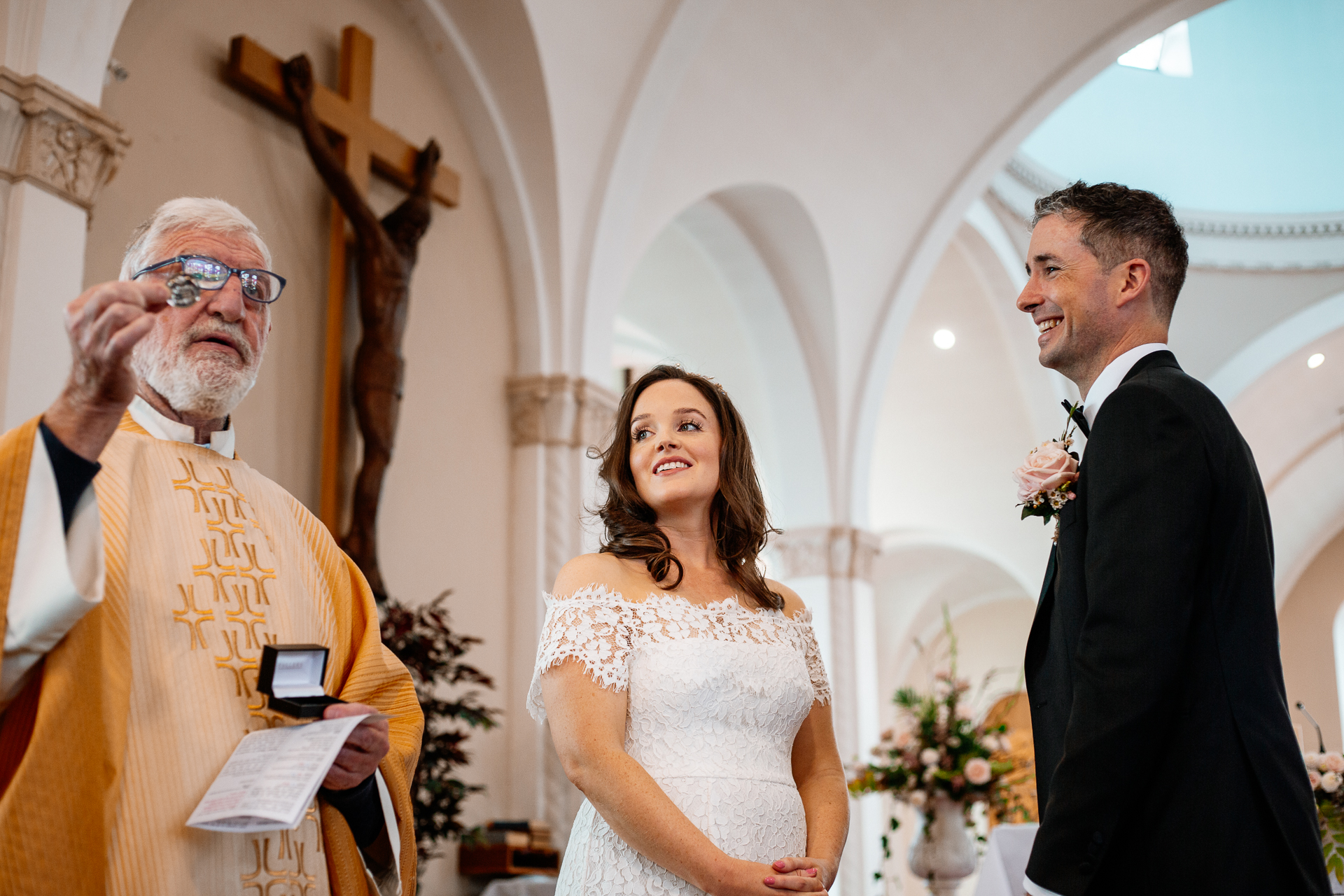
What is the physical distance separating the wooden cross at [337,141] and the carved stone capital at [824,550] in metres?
5.00

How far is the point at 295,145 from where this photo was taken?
5.16m

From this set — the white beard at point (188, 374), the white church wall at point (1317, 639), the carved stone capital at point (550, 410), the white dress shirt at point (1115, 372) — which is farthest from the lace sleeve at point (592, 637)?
the white church wall at point (1317, 639)

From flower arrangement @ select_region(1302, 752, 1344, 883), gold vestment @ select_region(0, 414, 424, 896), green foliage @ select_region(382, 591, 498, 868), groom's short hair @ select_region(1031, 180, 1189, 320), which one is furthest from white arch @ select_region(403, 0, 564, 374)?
groom's short hair @ select_region(1031, 180, 1189, 320)

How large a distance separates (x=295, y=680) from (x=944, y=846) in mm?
4897

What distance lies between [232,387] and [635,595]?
35.6 inches

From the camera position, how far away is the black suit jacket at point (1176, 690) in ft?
5.81

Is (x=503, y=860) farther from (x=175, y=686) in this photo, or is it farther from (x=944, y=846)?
(x=175, y=686)

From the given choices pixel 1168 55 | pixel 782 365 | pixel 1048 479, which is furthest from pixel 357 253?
pixel 1168 55

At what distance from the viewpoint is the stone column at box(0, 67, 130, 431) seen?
138 inches

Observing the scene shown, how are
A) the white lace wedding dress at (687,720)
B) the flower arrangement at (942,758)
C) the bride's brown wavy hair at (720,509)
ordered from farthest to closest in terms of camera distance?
the flower arrangement at (942,758) → the bride's brown wavy hair at (720,509) → the white lace wedding dress at (687,720)

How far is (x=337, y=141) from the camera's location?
5180mm

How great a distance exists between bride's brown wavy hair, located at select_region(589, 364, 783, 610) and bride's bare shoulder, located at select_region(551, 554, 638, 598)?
51mm

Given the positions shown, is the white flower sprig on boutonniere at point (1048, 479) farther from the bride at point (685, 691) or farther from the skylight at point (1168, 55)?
the skylight at point (1168, 55)

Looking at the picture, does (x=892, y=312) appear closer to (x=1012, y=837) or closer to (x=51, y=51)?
(x=1012, y=837)
